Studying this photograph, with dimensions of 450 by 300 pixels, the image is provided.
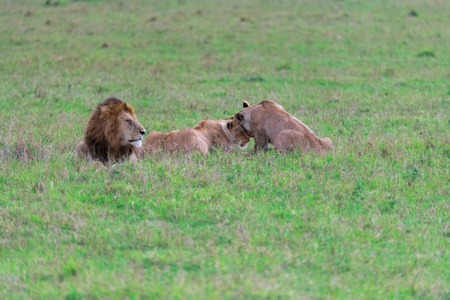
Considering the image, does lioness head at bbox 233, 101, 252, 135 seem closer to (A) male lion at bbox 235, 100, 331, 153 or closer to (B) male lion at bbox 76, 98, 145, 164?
(A) male lion at bbox 235, 100, 331, 153

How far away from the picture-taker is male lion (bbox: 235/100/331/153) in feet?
29.0

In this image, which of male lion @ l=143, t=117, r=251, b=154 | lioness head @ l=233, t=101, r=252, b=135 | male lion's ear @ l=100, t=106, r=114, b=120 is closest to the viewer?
male lion's ear @ l=100, t=106, r=114, b=120

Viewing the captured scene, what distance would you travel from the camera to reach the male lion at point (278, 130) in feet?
29.0

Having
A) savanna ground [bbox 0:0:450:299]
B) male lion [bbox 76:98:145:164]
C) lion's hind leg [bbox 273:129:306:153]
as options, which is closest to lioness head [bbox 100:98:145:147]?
male lion [bbox 76:98:145:164]

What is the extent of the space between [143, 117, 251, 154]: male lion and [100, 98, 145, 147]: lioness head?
1.83 ft

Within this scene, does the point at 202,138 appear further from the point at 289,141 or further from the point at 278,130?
the point at 289,141

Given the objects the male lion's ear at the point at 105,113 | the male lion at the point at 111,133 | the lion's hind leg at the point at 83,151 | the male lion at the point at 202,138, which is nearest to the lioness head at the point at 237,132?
the male lion at the point at 202,138

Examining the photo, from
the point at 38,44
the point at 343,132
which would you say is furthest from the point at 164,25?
the point at 343,132

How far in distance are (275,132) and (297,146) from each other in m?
0.61

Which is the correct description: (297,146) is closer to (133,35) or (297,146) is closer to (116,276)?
(116,276)

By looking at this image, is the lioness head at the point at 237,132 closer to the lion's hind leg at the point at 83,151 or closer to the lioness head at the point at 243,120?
the lioness head at the point at 243,120

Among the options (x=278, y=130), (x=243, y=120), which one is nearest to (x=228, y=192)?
(x=278, y=130)

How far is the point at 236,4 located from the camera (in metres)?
31.0

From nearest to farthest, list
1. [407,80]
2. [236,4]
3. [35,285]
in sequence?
1. [35,285]
2. [407,80]
3. [236,4]
